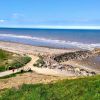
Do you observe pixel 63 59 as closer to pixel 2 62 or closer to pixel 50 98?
pixel 2 62

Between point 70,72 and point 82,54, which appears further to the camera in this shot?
point 82,54

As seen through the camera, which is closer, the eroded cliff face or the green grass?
the green grass

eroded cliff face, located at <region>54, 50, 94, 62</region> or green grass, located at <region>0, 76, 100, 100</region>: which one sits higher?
green grass, located at <region>0, 76, 100, 100</region>

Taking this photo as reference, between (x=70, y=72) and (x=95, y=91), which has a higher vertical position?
(x=95, y=91)

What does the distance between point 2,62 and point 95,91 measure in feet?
114

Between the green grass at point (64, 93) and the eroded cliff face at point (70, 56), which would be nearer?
the green grass at point (64, 93)

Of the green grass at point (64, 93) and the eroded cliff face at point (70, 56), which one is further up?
the green grass at point (64, 93)

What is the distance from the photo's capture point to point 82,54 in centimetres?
8150

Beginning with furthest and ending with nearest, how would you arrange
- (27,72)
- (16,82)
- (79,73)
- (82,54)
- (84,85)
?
(82,54) → (79,73) → (27,72) → (16,82) → (84,85)

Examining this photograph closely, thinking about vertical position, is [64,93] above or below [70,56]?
above

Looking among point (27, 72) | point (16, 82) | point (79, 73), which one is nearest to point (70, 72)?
point (79, 73)

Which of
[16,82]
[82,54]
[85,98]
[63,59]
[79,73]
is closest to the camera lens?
[85,98]

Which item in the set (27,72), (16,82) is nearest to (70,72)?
(27,72)

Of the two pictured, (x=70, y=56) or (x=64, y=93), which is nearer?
(x=64, y=93)
